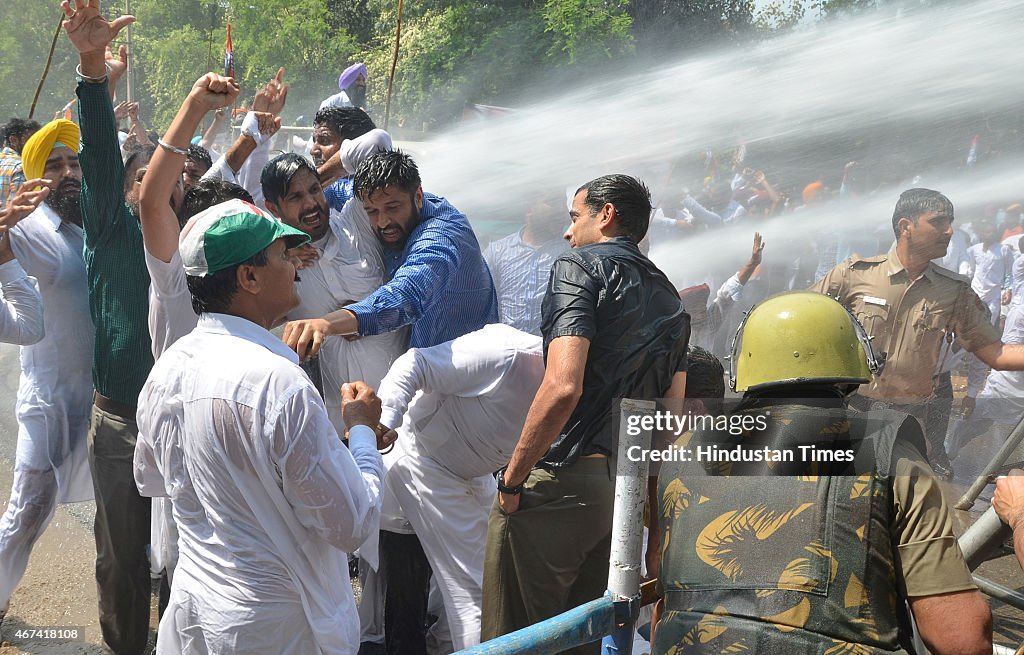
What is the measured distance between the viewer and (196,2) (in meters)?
38.8

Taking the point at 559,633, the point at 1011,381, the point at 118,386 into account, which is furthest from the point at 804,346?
the point at 1011,381

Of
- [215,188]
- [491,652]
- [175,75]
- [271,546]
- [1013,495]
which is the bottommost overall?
[491,652]

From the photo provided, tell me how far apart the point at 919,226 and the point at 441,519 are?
107 inches

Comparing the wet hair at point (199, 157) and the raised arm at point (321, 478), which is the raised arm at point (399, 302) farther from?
the wet hair at point (199, 157)

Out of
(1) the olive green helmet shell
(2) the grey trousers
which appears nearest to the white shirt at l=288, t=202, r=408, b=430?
(2) the grey trousers

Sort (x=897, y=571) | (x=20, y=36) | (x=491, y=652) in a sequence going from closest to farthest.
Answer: (x=897, y=571) < (x=491, y=652) < (x=20, y=36)

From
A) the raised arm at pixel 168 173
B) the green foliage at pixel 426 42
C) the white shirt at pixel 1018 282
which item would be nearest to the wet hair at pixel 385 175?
the raised arm at pixel 168 173

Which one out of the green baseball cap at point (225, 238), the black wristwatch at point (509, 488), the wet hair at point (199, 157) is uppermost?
the wet hair at point (199, 157)

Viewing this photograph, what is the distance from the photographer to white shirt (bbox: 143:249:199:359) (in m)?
2.99

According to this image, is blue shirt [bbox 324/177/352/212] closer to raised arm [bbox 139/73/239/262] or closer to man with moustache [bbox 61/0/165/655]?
man with moustache [bbox 61/0/165/655]

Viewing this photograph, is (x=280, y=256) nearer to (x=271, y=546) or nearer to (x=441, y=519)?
(x=271, y=546)

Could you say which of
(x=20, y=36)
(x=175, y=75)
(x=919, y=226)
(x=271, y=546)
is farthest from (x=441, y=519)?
(x=20, y=36)

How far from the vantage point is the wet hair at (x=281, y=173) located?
368 cm

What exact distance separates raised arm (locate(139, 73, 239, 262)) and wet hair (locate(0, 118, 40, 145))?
11.0 ft
